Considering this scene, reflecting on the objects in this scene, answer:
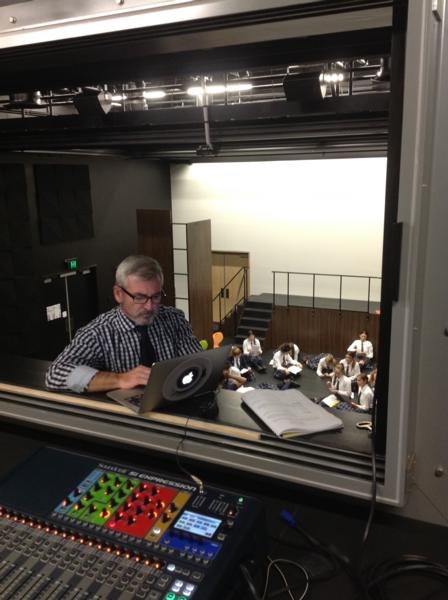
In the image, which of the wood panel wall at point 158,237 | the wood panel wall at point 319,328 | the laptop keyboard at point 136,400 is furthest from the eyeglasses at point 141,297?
the wood panel wall at point 319,328

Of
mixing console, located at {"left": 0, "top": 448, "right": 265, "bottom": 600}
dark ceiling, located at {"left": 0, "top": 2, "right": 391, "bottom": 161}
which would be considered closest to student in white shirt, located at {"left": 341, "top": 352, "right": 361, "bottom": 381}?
dark ceiling, located at {"left": 0, "top": 2, "right": 391, "bottom": 161}

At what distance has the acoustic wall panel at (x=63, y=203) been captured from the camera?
7.70 meters

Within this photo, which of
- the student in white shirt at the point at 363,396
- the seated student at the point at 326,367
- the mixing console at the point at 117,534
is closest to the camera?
the mixing console at the point at 117,534

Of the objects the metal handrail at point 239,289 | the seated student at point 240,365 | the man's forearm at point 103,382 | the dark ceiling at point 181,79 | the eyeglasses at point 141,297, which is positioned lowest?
the seated student at point 240,365

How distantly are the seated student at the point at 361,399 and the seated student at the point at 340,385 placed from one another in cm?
12

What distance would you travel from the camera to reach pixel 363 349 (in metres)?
8.51

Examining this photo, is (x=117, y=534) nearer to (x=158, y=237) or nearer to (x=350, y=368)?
(x=350, y=368)

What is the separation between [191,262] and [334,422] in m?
7.39

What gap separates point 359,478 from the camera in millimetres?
1028

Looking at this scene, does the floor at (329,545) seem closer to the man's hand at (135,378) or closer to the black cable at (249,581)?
the black cable at (249,581)

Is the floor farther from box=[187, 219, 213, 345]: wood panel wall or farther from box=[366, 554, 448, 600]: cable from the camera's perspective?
box=[187, 219, 213, 345]: wood panel wall

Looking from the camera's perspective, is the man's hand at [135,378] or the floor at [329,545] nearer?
the floor at [329,545]

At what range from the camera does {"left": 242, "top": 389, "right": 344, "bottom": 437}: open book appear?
120 cm

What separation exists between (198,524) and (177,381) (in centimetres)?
53
